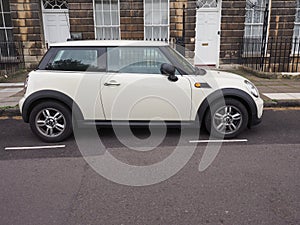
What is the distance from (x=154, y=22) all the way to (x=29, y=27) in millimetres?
5301

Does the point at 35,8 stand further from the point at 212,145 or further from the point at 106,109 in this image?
the point at 212,145

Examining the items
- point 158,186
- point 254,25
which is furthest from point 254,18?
point 158,186

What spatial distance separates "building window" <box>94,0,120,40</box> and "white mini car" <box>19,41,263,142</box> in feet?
24.3

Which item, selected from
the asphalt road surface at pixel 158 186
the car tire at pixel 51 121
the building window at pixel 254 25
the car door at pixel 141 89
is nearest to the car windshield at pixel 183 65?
the car door at pixel 141 89

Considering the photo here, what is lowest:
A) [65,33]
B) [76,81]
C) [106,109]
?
[106,109]

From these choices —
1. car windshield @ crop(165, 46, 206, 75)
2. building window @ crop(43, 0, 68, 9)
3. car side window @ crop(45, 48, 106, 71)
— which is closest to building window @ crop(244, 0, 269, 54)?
building window @ crop(43, 0, 68, 9)

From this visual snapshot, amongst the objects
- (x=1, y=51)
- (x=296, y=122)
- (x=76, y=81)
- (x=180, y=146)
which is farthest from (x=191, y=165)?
(x=1, y=51)

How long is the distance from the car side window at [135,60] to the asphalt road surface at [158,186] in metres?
1.19

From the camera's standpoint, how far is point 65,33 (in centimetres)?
1157

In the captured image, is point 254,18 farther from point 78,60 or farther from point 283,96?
point 78,60

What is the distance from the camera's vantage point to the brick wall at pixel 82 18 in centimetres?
1109

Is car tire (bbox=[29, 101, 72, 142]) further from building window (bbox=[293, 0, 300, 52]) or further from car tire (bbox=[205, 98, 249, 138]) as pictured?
building window (bbox=[293, 0, 300, 52])

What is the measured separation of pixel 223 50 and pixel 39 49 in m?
8.00

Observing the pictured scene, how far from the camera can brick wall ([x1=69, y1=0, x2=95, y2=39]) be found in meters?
11.1
